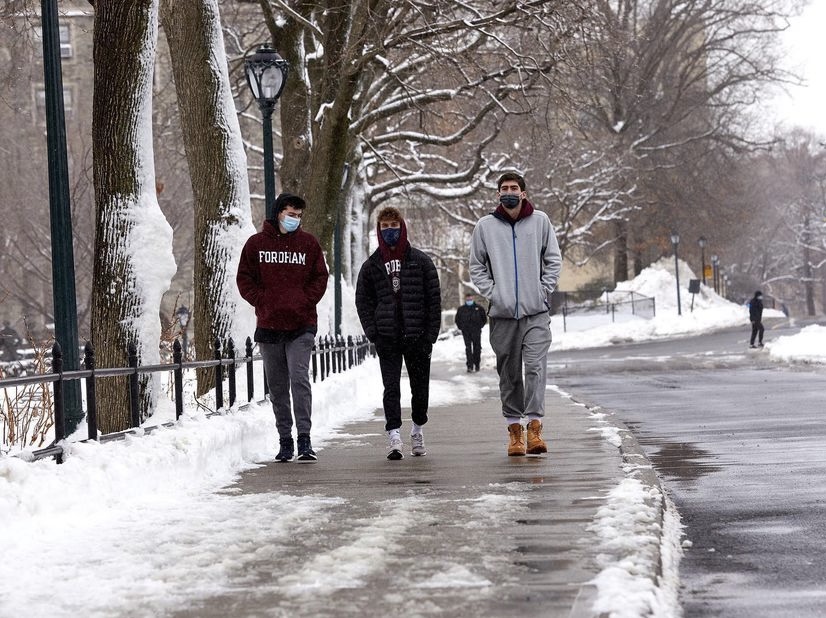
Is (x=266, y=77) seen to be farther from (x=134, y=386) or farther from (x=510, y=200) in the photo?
(x=134, y=386)

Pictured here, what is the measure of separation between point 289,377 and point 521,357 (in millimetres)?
1851

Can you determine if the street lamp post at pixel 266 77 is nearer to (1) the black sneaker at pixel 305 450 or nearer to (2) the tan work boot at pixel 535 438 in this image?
(1) the black sneaker at pixel 305 450

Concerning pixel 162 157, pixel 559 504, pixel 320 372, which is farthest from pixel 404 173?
pixel 559 504

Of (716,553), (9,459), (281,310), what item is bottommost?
(716,553)

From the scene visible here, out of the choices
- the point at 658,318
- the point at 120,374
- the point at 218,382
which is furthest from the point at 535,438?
the point at 658,318

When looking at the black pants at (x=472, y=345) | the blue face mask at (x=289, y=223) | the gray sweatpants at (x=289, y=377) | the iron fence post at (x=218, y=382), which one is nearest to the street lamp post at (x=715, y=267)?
the black pants at (x=472, y=345)

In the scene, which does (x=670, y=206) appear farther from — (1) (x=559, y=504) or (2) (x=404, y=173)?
(1) (x=559, y=504)

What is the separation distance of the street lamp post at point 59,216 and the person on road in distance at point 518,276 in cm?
293

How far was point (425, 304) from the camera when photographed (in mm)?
10664

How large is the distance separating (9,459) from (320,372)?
10.8 meters

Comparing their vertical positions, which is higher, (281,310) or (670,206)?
(670,206)

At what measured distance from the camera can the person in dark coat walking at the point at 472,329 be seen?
31891 millimetres

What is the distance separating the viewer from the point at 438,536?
6.60 metres

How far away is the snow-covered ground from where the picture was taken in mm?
5484
